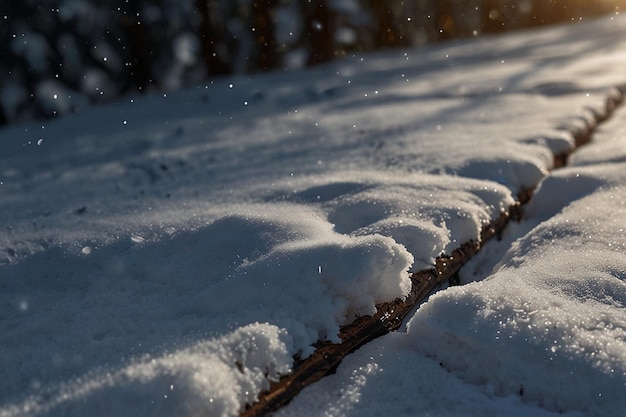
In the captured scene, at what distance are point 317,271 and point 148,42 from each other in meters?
5.59

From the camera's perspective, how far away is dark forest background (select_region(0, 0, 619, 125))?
18.4 feet

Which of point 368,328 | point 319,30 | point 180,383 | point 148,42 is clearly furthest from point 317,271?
point 319,30

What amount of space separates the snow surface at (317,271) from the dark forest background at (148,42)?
2590 mm

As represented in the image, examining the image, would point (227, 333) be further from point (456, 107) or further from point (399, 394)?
point (456, 107)

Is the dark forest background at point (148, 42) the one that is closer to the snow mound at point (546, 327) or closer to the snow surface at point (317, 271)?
the snow surface at point (317, 271)

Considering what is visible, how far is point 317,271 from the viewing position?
59.2 inches

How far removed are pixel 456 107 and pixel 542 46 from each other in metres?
4.57

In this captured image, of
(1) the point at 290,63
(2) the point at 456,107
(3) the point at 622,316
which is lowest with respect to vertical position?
(1) the point at 290,63

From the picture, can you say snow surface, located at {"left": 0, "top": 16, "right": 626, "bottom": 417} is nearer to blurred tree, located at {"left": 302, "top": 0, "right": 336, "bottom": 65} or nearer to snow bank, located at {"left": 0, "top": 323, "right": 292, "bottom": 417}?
snow bank, located at {"left": 0, "top": 323, "right": 292, "bottom": 417}

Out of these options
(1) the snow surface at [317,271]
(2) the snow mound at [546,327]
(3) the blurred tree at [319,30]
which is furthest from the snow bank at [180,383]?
(3) the blurred tree at [319,30]

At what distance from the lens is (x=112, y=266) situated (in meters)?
1.75

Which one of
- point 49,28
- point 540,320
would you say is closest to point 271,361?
point 540,320

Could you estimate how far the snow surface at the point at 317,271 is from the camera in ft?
4.03

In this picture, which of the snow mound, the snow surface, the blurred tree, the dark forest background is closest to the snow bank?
the snow surface
